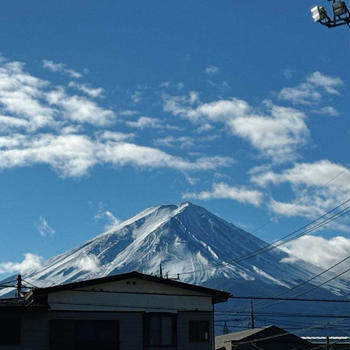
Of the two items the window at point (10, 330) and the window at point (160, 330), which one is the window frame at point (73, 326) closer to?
the window at point (10, 330)

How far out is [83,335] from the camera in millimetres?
42750

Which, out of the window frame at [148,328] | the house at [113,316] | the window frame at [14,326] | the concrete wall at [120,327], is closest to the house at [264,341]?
the house at [113,316]

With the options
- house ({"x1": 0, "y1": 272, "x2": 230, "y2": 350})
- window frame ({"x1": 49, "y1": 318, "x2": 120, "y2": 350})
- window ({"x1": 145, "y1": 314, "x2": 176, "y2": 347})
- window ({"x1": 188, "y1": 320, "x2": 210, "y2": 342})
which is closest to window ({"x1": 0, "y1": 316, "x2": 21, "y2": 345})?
house ({"x1": 0, "y1": 272, "x2": 230, "y2": 350})

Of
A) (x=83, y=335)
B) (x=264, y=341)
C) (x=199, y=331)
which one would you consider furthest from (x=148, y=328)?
(x=264, y=341)

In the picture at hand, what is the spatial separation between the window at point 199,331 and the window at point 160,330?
118 centimetres

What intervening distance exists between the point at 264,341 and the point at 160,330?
40.1 m

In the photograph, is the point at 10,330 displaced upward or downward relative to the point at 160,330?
downward

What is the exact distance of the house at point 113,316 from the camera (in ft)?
136

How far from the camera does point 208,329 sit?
149 feet

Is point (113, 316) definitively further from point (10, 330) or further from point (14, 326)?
point (10, 330)

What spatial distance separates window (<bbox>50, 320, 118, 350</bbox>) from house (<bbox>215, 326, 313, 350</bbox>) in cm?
3742

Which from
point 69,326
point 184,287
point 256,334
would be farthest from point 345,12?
point 256,334

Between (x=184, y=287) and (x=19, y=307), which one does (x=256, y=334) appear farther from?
(x=19, y=307)

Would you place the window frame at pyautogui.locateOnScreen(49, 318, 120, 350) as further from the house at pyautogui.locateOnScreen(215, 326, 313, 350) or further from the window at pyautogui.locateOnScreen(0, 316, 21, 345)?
the house at pyautogui.locateOnScreen(215, 326, 313, 350)
